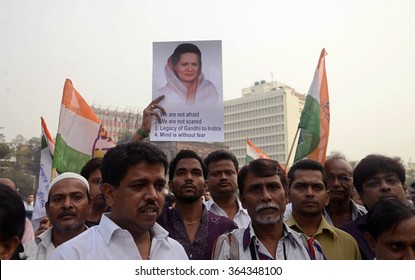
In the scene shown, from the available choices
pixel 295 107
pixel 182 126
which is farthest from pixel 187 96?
pixel 295 107

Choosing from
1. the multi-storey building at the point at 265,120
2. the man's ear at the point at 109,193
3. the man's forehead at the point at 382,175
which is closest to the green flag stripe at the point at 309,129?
the man's forehead at the point at 382,175

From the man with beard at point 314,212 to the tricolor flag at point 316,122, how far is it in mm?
1694

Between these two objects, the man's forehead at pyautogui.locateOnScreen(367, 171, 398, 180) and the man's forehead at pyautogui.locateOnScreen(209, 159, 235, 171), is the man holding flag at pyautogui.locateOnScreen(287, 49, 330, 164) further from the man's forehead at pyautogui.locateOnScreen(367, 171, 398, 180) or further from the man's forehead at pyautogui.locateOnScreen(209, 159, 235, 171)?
the man's forehead at pyautogui.locateOnScreen(367, 171, 398, 180)

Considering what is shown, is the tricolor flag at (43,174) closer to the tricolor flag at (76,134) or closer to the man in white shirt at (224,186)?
the tricolor flag at (76,134)

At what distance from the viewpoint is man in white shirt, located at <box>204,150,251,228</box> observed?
3.97 meters

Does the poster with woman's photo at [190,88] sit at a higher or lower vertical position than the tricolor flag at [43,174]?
higher

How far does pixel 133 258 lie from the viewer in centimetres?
207

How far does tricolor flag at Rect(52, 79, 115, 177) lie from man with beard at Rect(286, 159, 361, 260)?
2.31m

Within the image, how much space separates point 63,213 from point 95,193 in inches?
25.9

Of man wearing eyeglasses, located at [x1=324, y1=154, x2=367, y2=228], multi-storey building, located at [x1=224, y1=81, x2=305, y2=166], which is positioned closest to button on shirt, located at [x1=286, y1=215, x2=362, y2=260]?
man wearing eyeglasses, located at [x1=324, y1=154, x2=367, y2=228]

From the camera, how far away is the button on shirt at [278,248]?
2.41 metres

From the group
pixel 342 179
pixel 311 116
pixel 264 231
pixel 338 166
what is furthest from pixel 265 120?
pixel 264 231

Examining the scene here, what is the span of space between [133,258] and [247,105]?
262 feet

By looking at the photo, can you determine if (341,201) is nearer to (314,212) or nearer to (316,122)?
(314,212)
